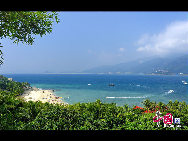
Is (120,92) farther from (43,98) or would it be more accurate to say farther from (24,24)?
(24,24)

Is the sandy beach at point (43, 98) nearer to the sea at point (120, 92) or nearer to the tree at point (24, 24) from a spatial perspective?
the sea at point (120, 92)

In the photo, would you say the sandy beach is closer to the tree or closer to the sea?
the sea

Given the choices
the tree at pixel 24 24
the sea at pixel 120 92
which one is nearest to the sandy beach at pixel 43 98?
the sea at pixel 120 92

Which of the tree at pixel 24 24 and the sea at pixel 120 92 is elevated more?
the tree at pixel 24 24

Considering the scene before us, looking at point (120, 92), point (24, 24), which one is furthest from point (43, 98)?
point (24, 24)

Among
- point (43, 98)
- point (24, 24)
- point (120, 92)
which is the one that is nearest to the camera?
point (24, 24)

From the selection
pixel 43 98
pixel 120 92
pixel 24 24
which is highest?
pixel 24 24

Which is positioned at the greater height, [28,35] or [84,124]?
[28,35]

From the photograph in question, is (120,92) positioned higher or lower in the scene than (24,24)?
lower

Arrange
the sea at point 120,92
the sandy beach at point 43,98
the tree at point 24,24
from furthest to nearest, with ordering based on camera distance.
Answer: the sea at point 120,92 < the sandy beach at point 43,98 < the tree at point 24,24
